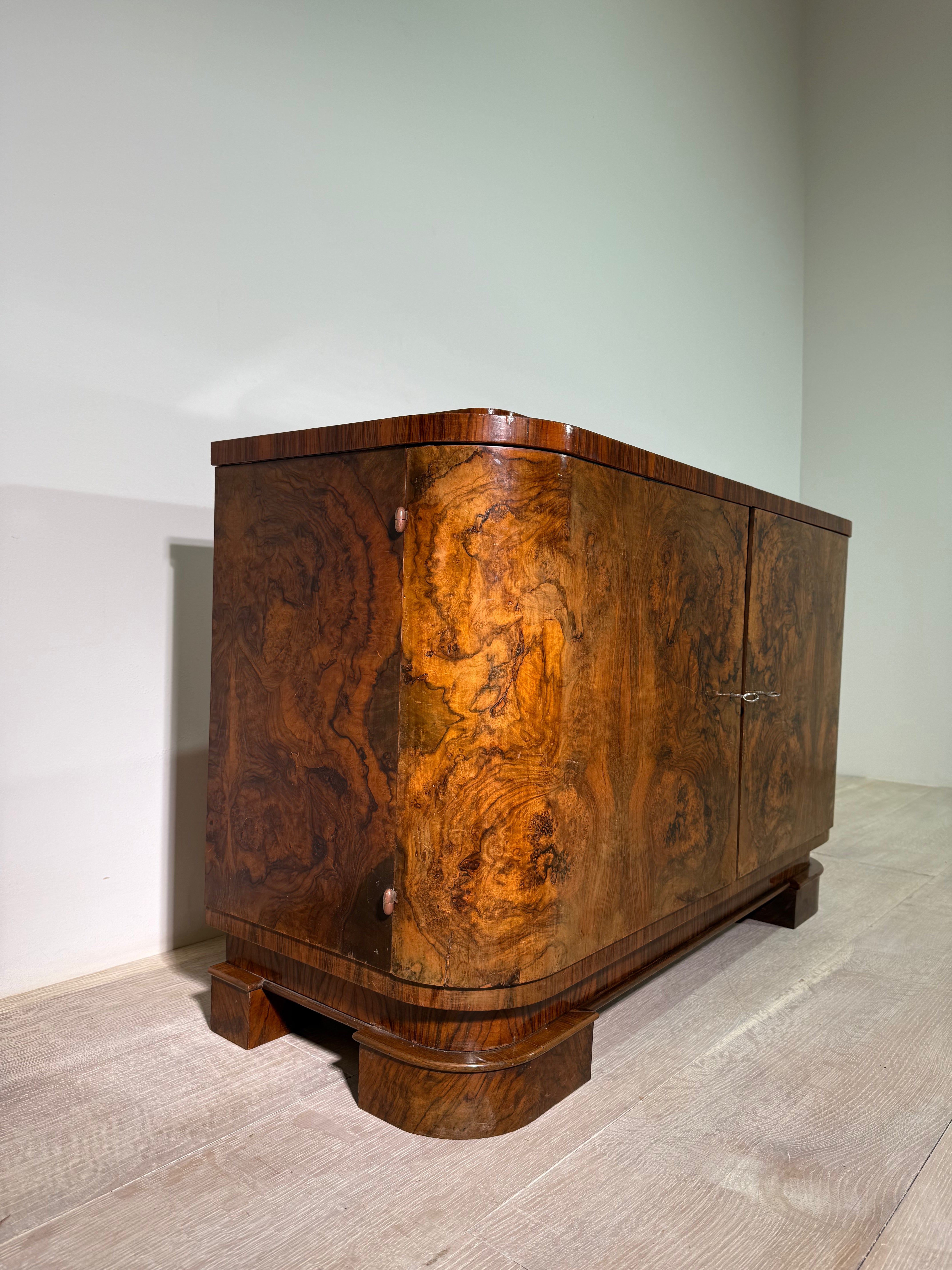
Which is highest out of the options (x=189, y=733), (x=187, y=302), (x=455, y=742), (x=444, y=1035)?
(x=187, y=302)

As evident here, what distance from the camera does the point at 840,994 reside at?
1524 mm

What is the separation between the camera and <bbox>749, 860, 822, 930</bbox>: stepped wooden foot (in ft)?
6.06

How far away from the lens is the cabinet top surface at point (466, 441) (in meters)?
1.01

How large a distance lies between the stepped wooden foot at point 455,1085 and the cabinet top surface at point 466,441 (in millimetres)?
694

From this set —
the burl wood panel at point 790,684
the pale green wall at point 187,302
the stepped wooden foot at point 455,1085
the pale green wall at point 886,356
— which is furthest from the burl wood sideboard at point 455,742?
the pale green wall at point 886,356

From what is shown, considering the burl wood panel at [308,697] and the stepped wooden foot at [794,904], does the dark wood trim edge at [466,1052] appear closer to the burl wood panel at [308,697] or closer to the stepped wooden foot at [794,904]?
the burl wood panel at [308,697]

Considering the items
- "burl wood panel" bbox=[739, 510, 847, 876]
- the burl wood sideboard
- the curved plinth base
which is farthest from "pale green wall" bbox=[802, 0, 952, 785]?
the curved plinth base

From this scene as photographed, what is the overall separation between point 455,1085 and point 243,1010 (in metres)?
0.36

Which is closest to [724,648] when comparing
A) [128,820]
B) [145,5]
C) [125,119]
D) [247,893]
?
[247,893]

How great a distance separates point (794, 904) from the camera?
184 centimetres

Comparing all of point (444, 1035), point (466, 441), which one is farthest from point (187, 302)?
point (444, 1035)

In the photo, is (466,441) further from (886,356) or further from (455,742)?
(886,356)

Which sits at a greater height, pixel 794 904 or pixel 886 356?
pixel 886 356

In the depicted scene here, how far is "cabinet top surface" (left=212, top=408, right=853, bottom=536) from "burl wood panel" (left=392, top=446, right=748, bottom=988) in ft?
0.05
